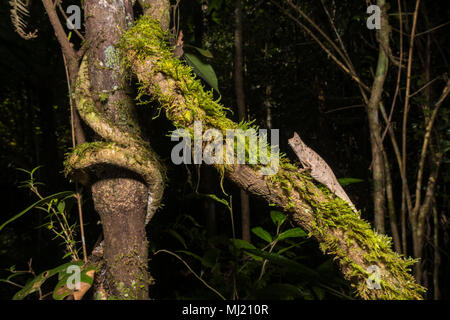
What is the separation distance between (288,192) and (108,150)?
0.52 meters

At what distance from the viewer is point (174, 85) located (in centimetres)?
83

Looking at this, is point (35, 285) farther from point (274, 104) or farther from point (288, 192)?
point (274, 104)

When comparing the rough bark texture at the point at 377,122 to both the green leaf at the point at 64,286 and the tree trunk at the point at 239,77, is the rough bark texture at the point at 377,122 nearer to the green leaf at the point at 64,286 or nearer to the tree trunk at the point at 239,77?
the tree trunk at the point at 239,77

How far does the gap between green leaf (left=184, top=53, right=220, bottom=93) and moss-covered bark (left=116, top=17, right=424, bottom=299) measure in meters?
0.27

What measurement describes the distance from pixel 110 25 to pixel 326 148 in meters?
2.03

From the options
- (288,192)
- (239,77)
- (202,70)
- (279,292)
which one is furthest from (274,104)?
(288,192)

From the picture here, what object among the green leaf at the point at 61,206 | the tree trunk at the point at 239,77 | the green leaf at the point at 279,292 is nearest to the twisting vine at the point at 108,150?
the green leaf at the point at 61,206

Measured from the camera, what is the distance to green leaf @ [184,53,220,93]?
44.4 inches

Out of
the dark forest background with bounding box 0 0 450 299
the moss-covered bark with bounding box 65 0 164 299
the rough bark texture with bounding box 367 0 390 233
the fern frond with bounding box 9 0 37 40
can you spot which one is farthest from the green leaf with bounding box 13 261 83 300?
the rough bark texture with bounding box 367 0 390 233

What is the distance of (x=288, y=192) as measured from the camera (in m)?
0.83

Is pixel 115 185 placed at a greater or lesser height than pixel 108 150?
lesser

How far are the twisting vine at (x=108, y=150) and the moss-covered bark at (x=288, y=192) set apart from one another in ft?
0.52

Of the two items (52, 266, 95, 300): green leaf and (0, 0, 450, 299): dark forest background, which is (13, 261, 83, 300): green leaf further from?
(0, 0, 450, 299): dark forest background
